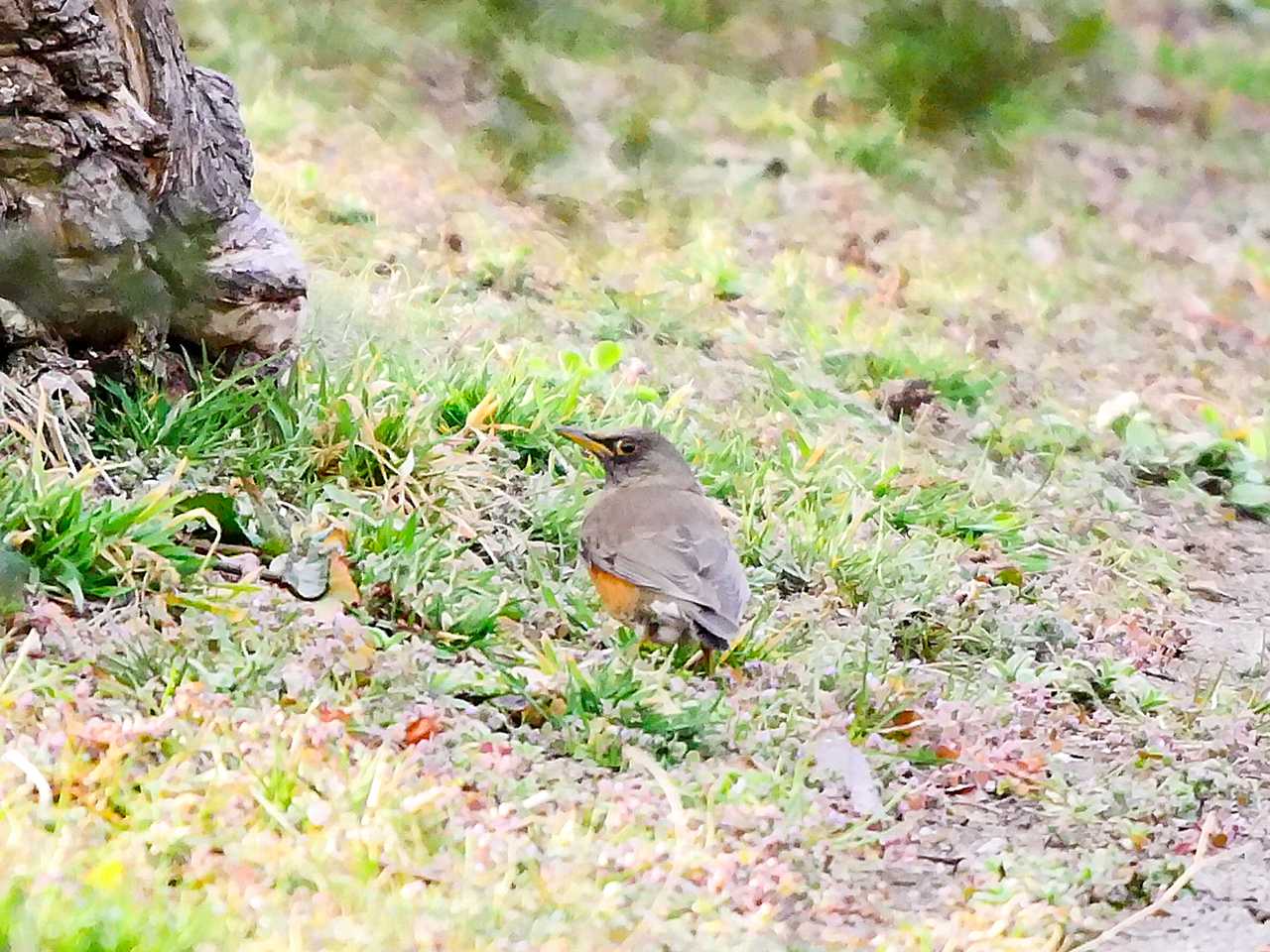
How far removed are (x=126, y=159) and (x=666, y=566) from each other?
1698mm

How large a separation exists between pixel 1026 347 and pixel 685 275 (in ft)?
5.76

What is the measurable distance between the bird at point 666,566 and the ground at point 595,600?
0.11 metres

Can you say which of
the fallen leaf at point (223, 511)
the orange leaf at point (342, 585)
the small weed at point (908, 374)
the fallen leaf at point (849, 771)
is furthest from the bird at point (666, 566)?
the small weed at point (908, 374)

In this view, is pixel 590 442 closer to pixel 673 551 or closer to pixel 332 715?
pixel 673 551

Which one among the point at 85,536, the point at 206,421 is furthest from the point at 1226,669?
the point at 85,536

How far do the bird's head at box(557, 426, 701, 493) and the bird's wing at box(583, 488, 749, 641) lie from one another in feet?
→ 0.73

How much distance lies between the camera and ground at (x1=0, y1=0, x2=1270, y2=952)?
92.7 inches

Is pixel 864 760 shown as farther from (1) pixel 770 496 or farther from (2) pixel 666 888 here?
(1) pixel 770 496

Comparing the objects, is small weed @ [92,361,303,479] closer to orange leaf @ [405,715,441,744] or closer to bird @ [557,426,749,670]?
bird @ [557,426,749,670]

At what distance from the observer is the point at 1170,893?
3.33m

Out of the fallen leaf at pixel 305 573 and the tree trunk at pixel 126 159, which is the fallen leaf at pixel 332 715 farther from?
the tree trunk at pixel 126 159

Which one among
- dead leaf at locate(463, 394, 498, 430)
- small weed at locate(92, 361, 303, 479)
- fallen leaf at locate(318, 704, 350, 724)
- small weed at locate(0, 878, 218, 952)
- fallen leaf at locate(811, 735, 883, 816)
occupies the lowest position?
dead leaf at locate(463, 394, 498, 430)

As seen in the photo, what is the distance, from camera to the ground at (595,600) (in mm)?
2354

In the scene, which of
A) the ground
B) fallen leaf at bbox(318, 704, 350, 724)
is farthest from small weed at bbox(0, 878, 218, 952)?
fallen leaf at bbox(318, 704, 350, 724)
